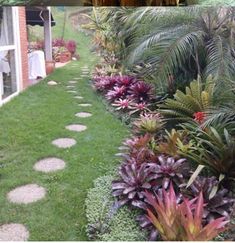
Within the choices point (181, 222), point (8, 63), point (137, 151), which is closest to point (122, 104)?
point (137, 151)

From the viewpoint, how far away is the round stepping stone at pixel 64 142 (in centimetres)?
191

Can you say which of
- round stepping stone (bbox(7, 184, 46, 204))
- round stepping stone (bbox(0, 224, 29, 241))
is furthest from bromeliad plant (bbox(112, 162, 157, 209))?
round stepping stone (bbox(0, 224, 29, 241))

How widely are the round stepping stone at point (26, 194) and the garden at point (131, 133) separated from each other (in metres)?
0.02

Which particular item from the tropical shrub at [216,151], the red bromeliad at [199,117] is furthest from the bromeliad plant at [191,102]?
the tropical shrub at [216,151]

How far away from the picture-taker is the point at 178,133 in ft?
7.04

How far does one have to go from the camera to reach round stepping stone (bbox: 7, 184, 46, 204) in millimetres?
1717

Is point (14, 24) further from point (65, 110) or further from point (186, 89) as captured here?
point (186, 89)

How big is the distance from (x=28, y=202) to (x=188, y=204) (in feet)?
2.60

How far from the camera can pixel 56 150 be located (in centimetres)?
190

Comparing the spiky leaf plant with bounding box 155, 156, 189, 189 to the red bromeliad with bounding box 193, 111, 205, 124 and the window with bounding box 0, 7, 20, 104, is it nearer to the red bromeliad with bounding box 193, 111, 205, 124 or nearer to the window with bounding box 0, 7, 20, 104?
the red bromeliad with bounding box 193, 111, 205, 124

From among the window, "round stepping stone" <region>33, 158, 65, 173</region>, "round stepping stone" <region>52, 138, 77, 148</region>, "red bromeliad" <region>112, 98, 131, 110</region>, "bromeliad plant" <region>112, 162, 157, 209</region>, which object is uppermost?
the window

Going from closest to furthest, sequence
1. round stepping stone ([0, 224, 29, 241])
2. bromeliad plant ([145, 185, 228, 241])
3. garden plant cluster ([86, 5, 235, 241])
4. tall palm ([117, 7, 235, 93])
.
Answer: bromeliad plant ([145, 185, 228, 241])
round stepping stone ([0, 224, 29, 241])
garden plant cluster ([86, 5, 235, 241])
tall palm ([117, 7, 235, 93])

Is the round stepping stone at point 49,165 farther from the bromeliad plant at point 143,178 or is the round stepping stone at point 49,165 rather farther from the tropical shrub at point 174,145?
the tropical shrub at point 174,145

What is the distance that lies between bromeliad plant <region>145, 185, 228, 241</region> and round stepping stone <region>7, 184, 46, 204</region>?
0.57 m
